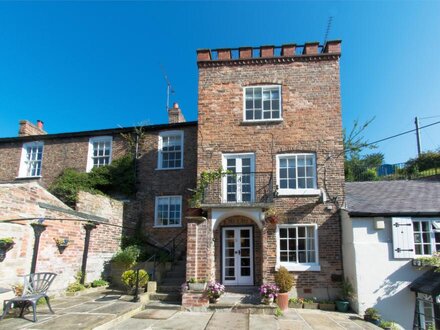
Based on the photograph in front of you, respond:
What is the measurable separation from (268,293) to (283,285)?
1.72ft

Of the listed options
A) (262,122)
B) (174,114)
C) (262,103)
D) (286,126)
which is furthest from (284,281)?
(174,114)

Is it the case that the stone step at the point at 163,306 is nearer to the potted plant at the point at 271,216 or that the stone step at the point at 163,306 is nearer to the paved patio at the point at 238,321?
the paved patio at the point at 238,321

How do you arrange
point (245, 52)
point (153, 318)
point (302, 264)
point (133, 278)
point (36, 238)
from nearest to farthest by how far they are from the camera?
point (153, 318), point (36, 238), point (133, 278), point (302, 264), point (245, 52)

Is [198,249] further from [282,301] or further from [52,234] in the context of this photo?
[52,234]

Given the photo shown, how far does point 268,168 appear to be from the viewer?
474 inches

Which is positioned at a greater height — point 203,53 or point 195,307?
point 203,53

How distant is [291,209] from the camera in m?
11.6

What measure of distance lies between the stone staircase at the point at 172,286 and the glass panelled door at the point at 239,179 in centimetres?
319

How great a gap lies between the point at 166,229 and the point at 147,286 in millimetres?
3460

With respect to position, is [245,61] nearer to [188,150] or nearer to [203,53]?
[203,53]

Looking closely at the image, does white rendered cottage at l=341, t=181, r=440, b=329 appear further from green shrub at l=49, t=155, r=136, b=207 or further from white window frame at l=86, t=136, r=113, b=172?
white window frame at l=86, t=136, r=113, b=172

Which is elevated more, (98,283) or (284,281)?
(284,281)

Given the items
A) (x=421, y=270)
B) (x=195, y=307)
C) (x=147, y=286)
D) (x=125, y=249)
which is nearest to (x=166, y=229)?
(x=125, y=249)

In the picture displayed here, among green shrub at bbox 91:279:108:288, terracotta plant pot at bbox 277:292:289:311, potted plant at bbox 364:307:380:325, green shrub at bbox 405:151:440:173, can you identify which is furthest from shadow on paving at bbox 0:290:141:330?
Result: green shrub at bbox 405:151:440:173
